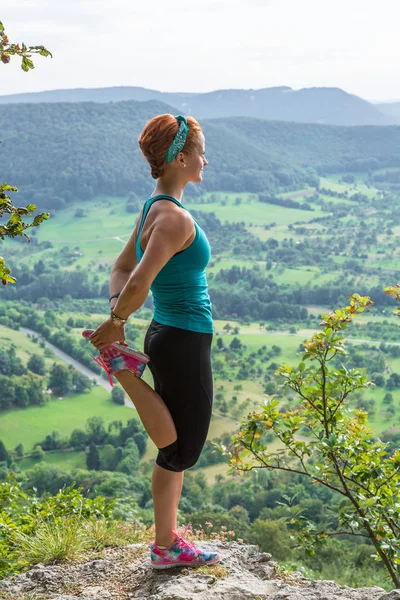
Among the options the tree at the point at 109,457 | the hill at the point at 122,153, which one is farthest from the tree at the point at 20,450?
the hill at the point at 122,153

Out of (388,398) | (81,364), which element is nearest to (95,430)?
(81,364)

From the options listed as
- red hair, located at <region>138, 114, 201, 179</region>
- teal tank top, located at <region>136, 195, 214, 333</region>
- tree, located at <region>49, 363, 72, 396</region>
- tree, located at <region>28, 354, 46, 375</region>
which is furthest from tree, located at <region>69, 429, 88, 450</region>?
red hair, located at <region>138, 114, 201, 179</region>

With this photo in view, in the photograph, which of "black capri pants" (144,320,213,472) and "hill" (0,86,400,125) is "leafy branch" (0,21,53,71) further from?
"hill" (0,86,400,125)

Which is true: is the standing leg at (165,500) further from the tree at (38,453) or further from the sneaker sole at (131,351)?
the tree at (38,453)

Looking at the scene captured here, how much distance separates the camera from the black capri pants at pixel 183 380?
7.94 feet

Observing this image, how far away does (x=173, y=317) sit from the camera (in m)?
2.42

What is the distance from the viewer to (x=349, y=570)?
1080 centimetres

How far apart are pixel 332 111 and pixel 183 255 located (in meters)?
141

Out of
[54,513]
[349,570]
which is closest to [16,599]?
[54,513]

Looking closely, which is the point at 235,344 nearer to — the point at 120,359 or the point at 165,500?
the point at 165,500

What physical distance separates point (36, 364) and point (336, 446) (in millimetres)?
43862

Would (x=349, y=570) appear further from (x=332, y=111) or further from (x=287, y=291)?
(x=332, y=111)

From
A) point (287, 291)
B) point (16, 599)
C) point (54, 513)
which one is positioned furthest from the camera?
point (287, 291)

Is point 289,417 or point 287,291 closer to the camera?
point 289,417
